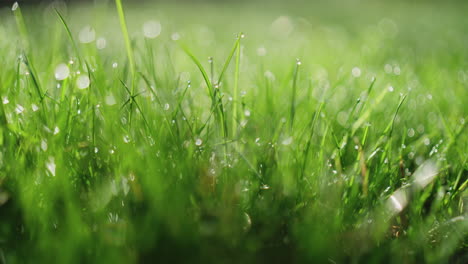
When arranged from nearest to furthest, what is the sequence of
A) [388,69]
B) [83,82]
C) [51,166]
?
1. [51,166]
2. [83,82]
3. [388,69]

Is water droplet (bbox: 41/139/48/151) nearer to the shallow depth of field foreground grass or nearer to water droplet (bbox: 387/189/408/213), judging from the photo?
the shallow depth of field foreground grass

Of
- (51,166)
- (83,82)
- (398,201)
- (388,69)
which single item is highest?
(388,69)

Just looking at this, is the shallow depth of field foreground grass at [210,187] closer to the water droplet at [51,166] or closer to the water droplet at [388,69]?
the water droplet at [51,166]

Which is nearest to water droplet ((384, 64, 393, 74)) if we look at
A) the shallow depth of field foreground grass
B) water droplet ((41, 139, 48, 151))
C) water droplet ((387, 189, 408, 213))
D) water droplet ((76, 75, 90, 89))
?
the shallow depth of field foreground grass

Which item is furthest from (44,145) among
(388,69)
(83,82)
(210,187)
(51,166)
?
(388,69)

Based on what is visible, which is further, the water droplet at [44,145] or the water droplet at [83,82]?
the water droplet at [83,82]

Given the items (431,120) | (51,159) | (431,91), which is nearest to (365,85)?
(431,91)

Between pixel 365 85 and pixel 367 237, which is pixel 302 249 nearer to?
pixel 367 237

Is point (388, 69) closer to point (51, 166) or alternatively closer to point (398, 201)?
point (398, 201)

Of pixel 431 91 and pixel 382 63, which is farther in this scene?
pixel 382 63

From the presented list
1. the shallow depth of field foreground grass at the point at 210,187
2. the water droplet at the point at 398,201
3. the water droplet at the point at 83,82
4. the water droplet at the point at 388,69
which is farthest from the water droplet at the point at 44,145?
the water droplet at the point at 388,69

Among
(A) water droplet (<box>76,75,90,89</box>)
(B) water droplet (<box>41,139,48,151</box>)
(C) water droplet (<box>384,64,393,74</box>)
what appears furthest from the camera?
(C) water droplet (<box>384,64,393,74</box>)
